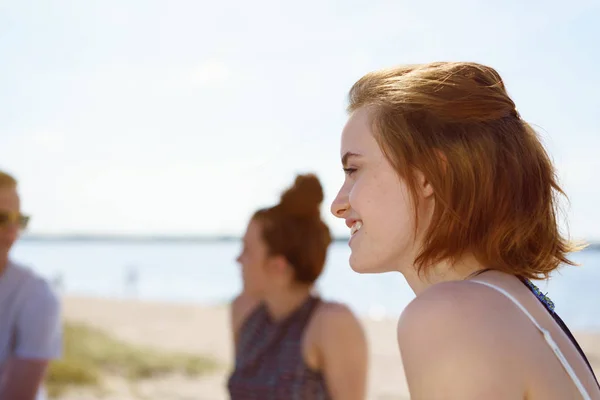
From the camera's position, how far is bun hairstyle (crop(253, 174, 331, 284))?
10.5 feet

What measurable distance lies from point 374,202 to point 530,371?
39 centimetres

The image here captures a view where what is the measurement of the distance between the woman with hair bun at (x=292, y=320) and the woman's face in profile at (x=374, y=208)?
1.79 m

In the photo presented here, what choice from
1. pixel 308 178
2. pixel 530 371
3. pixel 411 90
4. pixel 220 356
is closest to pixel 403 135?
pixel 411 90

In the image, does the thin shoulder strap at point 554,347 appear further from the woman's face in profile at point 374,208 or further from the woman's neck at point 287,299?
the woman's neck at point 287,299

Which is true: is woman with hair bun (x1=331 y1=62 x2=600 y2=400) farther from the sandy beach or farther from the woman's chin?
the sandy beach

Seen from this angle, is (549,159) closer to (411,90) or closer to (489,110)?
(489,110)

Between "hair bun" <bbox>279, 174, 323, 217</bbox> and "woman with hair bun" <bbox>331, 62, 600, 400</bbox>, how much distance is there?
6.14 feet

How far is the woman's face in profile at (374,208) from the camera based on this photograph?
1.17m

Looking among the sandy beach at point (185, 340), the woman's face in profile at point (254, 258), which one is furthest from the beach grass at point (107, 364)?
the woman's face in profile at point (254, 258)

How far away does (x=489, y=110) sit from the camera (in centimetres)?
114

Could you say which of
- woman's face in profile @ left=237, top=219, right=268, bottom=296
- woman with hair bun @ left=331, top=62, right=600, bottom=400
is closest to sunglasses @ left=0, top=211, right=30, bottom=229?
woman's face in profile @ left=237, top=219, right=268, bottom=296

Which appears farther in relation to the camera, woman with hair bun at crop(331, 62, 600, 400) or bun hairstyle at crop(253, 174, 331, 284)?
bun hairstyle at crop(253, 174, 331, 284)

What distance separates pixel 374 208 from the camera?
118 cm

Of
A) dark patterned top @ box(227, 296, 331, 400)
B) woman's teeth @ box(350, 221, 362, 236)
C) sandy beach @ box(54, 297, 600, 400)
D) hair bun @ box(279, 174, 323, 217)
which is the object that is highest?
woman's teeth @ box(350, 221, 362, 236)
